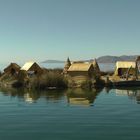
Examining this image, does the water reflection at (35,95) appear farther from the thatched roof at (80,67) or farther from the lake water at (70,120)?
the thatched roof at (80,67)

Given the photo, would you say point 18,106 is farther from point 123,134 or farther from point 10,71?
point 10,71

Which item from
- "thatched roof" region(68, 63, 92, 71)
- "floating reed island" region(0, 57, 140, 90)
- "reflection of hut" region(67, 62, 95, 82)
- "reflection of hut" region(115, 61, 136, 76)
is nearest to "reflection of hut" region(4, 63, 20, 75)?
"floating reed island" region(0, 57, 140, 90)

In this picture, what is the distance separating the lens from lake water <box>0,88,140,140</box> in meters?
24.5

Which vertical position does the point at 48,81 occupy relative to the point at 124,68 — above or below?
below

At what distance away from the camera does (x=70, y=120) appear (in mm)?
30219

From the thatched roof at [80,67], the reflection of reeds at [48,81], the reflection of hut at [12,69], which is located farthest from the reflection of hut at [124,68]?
the reflection of hut at [12,69]

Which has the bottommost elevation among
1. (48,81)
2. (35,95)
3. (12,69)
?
(35,95)

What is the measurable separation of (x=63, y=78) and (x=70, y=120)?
32.8 meters

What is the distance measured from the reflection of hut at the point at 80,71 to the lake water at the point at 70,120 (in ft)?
78.1

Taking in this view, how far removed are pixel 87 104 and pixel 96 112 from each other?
21.8ft

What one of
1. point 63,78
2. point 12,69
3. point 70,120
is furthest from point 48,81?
point 70,120

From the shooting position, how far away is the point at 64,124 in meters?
28.4

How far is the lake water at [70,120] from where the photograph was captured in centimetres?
2453

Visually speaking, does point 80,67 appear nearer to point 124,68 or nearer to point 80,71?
point 80,71
